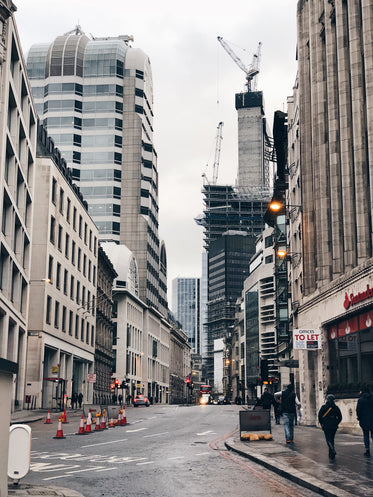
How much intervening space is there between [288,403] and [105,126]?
116 metres

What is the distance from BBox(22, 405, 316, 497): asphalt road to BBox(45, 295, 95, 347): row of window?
35.3m

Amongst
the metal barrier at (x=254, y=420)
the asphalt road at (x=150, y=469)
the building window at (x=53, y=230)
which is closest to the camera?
the asphalt road at (x=150, y=469)

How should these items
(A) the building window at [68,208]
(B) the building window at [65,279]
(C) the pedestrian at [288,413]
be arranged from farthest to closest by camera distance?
(A) the building window at [68,208] → (B) the building window at [65,279] → (C) the pedestrian at [288,413]

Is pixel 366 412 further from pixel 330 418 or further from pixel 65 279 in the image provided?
pixel 65 279

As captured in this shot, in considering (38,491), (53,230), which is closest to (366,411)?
(38,491)

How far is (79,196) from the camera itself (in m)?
75.1

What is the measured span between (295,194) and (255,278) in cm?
8828

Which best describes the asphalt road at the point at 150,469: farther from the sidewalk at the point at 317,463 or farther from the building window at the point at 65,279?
the building window at the point at 65,279

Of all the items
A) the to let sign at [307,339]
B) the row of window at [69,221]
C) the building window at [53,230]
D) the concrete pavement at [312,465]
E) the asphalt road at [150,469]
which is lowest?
the asphalt road at [150,469]

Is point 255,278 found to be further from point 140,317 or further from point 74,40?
point 74,40

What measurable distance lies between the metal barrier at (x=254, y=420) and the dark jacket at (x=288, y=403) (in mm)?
1163

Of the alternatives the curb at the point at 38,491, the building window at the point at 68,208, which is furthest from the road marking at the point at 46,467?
the building window at the point at 68,208

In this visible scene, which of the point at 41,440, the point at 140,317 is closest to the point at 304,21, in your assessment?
the point at 41,440

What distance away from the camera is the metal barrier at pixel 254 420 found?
23.8 meters
